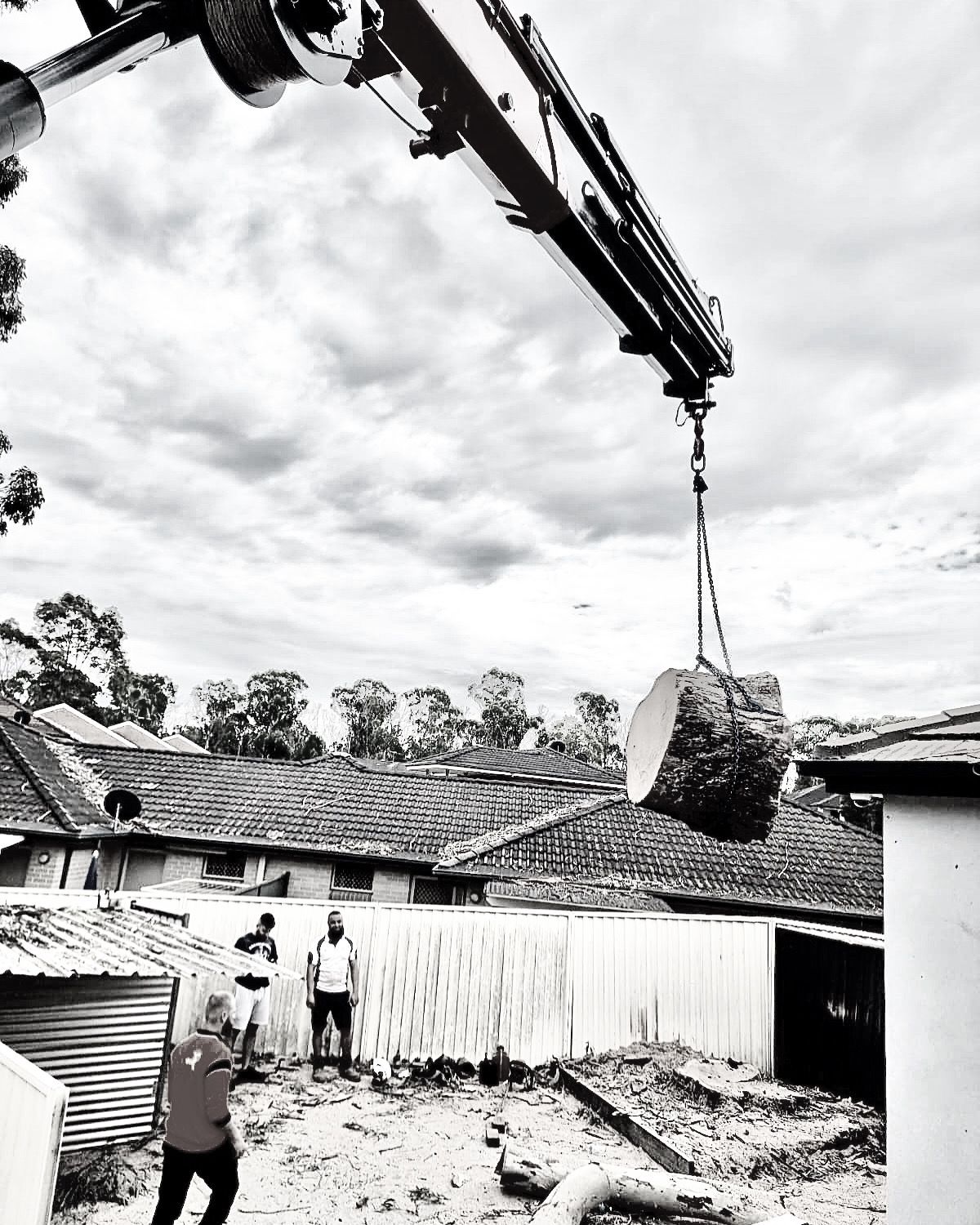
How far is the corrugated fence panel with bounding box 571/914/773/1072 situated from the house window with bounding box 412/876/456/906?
4.23 metres

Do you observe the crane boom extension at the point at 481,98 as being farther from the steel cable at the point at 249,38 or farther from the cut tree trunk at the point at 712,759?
the cut tree trunk at the point at 712,759

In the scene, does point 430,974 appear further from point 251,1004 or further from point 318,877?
point 318,877

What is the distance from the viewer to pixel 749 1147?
23.0 feet

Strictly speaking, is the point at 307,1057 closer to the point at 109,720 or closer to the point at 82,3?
the point at 82,3

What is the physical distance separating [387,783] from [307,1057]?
26.4ft

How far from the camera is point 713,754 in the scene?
258 cm

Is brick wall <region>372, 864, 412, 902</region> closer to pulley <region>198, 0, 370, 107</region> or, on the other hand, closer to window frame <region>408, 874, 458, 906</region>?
window frame <region>408, 874, 458, 906</region>

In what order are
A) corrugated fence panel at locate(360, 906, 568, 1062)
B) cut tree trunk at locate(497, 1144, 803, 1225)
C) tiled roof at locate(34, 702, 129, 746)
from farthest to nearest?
1. tiled roof at locate(34, 702, 129, 746)
2. corrugated fence panel at locate(360, 906, 568, 1062)
3. cut tree trunk at locate(497, 1144, 803, 1225)

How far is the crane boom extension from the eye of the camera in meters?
1.86

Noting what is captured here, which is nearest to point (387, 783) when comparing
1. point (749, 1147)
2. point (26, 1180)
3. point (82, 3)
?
point (749, 1147)

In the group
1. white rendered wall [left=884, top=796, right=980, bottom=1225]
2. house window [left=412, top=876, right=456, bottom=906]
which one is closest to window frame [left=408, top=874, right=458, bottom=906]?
house window [left=412, top=876, right=456, bottom=906]

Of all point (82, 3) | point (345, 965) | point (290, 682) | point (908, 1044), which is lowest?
point (345, 965)

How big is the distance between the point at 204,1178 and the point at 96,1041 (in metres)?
2.10

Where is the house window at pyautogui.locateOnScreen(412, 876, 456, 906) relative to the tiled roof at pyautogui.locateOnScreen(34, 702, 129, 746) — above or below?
below
